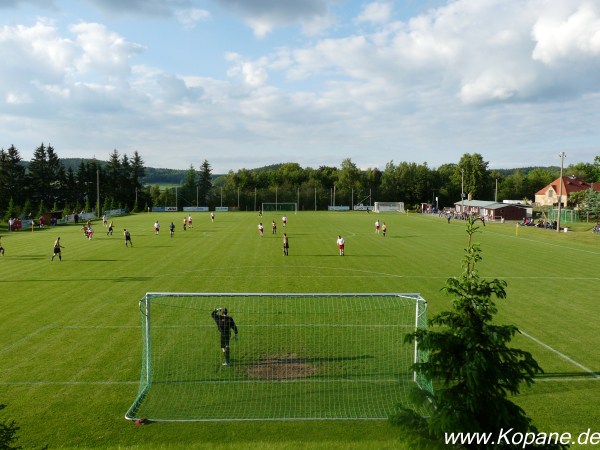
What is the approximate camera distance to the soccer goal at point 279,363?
10250 millimetres

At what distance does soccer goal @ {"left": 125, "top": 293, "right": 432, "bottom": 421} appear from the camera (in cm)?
1025

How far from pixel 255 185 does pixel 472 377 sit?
418 ft

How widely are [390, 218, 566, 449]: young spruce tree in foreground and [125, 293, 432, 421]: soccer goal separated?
4.81 m

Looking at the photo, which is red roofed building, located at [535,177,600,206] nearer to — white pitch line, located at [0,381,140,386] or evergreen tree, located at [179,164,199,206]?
evergreen tree, located at [179,164,199,206]

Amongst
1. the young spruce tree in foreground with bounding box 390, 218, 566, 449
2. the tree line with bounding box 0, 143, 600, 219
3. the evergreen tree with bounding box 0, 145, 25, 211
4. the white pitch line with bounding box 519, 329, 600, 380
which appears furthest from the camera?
the tree line with bounding box 0, 143, 600, 219

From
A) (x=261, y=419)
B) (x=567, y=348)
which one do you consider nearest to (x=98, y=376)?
(x=261, y=419)

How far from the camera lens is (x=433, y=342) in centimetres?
488

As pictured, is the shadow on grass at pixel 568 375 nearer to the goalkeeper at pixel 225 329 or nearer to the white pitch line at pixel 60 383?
the goalkeeper at pixel 225 329

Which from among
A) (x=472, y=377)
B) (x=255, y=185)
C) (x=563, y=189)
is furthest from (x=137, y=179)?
(x=472, y=377)

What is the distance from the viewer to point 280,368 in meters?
12.2

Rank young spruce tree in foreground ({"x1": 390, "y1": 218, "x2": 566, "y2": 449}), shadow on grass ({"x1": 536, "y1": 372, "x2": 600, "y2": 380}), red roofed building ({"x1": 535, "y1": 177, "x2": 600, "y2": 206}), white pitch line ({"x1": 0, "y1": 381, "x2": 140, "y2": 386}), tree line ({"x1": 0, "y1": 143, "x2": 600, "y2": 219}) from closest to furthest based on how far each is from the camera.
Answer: young spruce tree in foreground ({"x1": 390, "y1": 218, "x2": 566, "y2": 449}), white pitch line ({"x1": 0, "y1": 381, "x2": 140, "y2": 386}), shadow on grass ({"x1": 536, "y1": 372, "x2": 600, "y2": 380}), tree line ({"x1": 0, "y1": 143, "x2": 600, "y2": 219}), red roofed building ({"x1": 535, "y1": 177, "x2": 600, "y2": 206})

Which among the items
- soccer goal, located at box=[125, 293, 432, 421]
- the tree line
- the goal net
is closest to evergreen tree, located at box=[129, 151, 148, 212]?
the tree line

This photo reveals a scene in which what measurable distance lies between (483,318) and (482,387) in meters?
0.76

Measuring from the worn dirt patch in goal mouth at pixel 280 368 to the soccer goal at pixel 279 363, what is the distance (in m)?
0.03
